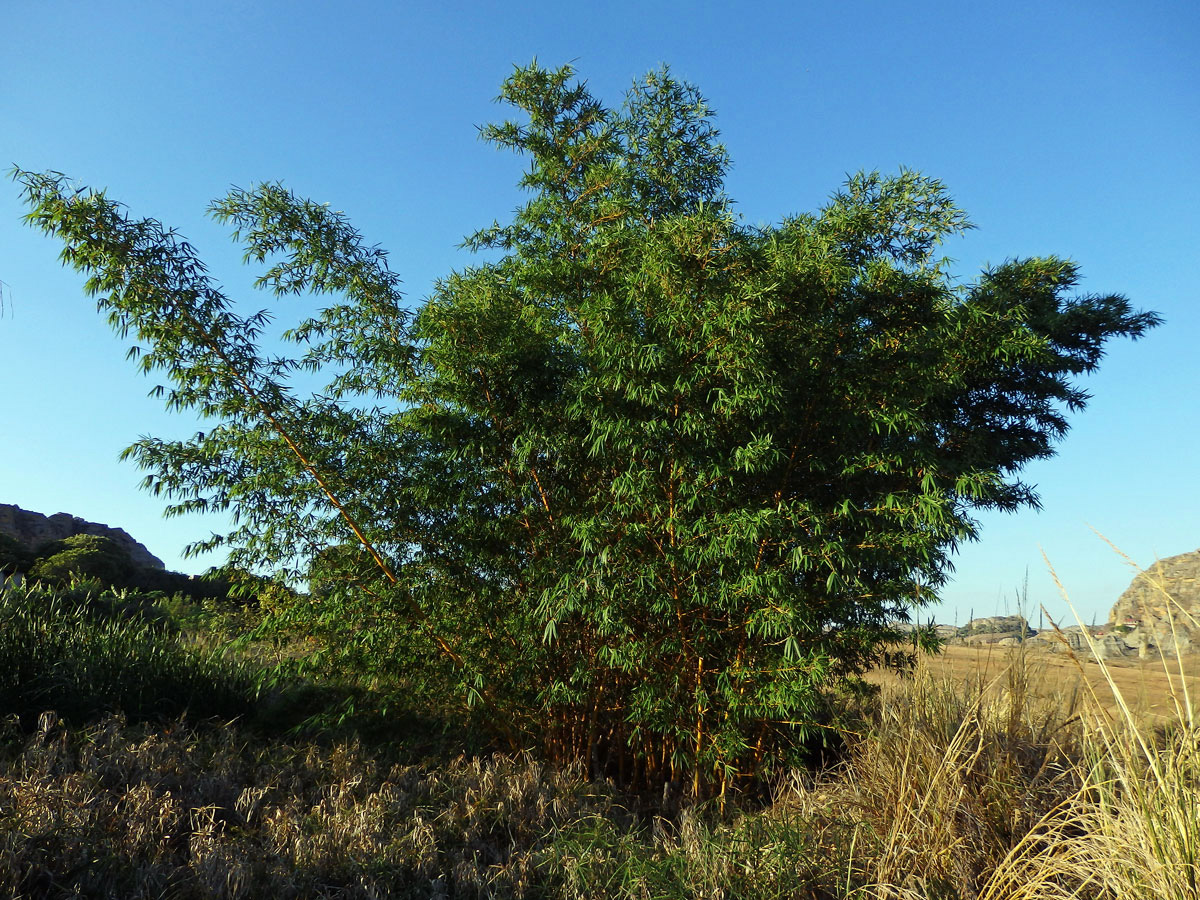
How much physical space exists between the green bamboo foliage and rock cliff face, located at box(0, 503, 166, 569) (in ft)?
54.0

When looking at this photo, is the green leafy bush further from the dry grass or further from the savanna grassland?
the dry grass

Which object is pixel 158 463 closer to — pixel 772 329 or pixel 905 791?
pixel 772 329

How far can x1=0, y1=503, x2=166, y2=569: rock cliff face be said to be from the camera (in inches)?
750

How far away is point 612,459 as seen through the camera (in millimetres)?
4730

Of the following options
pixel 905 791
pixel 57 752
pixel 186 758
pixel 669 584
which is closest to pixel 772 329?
pixel 669 584

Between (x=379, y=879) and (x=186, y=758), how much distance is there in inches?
70.5

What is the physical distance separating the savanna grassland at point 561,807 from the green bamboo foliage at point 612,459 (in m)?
0.55

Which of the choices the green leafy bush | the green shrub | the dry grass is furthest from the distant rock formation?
the green leafy bush

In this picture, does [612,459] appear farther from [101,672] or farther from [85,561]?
[85,561]

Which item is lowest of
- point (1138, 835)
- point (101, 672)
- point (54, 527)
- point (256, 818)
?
point (256, 818)

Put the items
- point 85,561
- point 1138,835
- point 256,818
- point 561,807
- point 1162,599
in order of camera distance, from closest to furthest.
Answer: point 1138,835 → point 1162,599 → point 256,818 → point 561,807 → point 85,561

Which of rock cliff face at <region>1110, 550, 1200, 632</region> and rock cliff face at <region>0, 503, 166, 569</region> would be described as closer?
rock cliff face at <region>1110, 550, 1200, 632</region>

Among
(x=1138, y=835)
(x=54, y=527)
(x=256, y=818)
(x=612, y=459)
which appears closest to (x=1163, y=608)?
(x=1138, y=835)

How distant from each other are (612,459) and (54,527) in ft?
68.0
